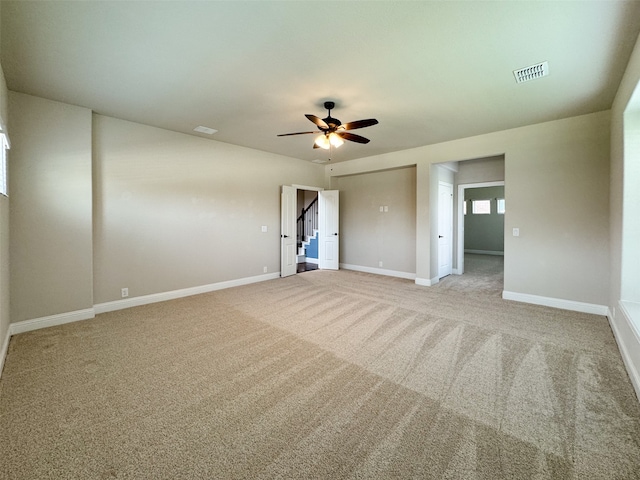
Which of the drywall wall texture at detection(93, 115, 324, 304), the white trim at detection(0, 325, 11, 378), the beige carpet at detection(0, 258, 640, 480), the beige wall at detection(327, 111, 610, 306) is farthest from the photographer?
the drywall wall texture at detection(93, 115, 324, 304)

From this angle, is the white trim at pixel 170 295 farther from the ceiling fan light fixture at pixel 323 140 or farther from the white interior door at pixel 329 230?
the ceiling fan light fixture at pixel 323 140

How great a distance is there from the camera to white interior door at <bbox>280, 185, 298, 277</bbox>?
Answer: 20.8 feet

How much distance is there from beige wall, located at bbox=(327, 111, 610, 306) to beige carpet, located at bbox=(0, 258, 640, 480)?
756 millimetres

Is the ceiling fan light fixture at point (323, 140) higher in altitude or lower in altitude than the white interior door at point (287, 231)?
higher

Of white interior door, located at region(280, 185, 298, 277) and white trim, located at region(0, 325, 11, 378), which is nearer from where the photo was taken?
white trim, located at region(0, 325, 11, 378)

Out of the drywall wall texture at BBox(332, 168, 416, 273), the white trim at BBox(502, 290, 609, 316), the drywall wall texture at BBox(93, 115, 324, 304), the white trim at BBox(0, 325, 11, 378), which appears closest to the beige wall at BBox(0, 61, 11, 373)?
the white trim at BBox(0, 325, 11, 378)

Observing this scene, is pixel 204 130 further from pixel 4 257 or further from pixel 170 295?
pixel 4 257

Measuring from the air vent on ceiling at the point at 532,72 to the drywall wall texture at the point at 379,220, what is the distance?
10.8 feet

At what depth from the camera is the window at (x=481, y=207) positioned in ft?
33.1

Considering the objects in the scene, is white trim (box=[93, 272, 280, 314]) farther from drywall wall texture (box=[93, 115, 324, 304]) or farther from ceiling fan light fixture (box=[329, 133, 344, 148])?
ceiling fan light fixture (box=[329, 133, 344, 148])

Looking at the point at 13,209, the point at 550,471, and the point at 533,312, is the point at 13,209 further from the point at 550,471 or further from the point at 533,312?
the point at 533,312

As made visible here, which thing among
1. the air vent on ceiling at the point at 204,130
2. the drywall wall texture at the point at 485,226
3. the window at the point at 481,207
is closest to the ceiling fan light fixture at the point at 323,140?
the air vent on ceiling at the point at 204,130

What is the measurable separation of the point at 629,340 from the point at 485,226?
8.33m

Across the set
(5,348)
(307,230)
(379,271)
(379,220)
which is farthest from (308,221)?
(5,348)
